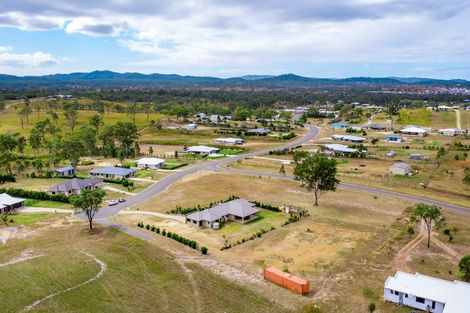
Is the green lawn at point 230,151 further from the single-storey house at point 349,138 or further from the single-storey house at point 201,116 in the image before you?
the single-storey house at point 201,116

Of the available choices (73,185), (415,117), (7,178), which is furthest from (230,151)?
(415,117)

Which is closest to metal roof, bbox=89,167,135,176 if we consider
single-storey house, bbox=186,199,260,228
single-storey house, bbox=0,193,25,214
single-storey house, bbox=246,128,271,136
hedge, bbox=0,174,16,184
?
hedge, bbox=0,174,16,184

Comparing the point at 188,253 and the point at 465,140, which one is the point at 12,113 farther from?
the point at 465,140

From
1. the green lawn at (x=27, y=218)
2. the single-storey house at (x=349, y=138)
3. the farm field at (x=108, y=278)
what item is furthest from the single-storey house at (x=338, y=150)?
the green lawn at (x=27, y=218)

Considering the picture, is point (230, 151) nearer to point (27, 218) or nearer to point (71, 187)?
point (71, 187)

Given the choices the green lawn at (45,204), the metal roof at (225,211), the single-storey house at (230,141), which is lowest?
the green lawn at (45,204)

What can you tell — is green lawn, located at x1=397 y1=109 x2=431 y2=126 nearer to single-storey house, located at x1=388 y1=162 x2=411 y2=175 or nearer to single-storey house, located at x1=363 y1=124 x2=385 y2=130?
single-storey house, located at x1=363 y1=124 x2=385 y2=130
